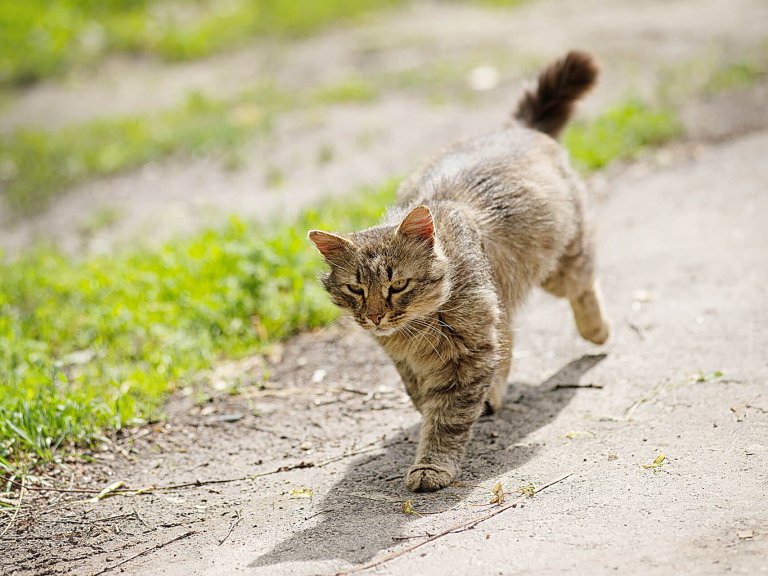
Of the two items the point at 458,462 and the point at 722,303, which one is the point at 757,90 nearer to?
the point at 722,303

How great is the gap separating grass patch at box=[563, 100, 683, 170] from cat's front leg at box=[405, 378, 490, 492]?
4.24 metres

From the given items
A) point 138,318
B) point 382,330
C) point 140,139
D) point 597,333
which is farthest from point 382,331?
point 140,139

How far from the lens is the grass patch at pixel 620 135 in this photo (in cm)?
826

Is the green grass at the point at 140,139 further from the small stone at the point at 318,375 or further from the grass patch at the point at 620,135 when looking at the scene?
the small stone at the point at 318,375

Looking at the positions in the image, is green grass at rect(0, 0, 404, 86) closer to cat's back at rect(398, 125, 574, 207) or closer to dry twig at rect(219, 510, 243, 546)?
cat's back at rect(398, 125, 574, 207)

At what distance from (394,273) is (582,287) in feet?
5.24

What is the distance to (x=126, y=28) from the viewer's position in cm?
1395

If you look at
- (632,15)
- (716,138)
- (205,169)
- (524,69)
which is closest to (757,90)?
(716,138)

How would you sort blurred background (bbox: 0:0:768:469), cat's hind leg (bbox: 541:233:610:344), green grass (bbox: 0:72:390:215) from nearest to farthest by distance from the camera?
1. cat's hind leg (bbox: 541:233:610:344)
2. blurred background (bbox: 0:0:768:469)
3. green grass (bbox: 0:72:390:215)

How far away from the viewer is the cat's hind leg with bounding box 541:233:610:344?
17.6 feet

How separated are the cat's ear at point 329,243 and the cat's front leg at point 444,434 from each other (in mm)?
833

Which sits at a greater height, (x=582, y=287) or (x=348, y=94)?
(x=348, y=94)

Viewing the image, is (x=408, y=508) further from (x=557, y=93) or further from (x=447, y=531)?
(x=557, y=93)

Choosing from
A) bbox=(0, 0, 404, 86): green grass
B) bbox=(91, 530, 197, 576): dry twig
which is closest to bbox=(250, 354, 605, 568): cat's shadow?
bbox=(91, 530, 197, 576): dry twig
